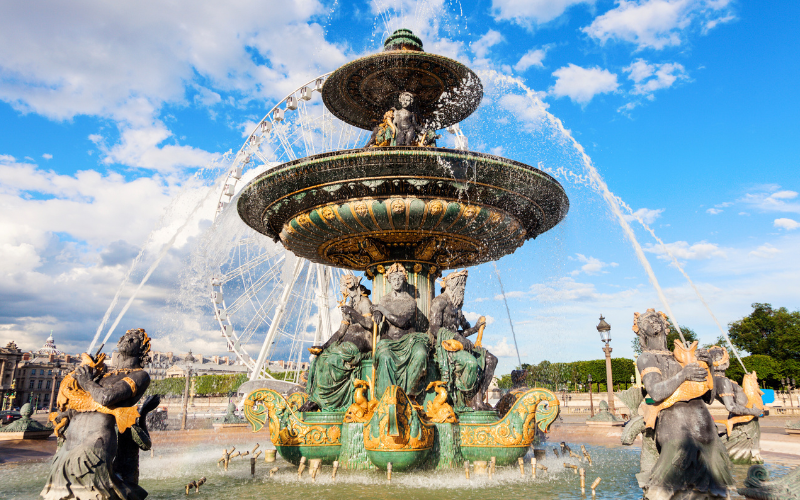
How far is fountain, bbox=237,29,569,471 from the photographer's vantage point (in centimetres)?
594

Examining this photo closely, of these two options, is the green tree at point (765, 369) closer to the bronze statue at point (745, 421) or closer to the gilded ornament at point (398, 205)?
the bronze statue at point (745, 421)

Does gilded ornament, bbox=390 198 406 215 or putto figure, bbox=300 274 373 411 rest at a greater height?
gilded ornament, bbox=390 198 406 215

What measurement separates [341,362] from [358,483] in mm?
1712

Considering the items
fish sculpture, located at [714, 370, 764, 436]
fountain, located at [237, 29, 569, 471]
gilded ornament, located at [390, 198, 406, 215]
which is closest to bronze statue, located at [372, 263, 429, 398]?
fountain, located at [237, 29, 569, 471]

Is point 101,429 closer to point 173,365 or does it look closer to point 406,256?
point 406,256

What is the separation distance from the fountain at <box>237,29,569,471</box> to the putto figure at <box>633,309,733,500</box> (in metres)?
2.52

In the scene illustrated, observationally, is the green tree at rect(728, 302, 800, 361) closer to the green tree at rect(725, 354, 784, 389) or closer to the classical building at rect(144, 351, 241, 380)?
the green tree at rect(725, 354, 784, 389)

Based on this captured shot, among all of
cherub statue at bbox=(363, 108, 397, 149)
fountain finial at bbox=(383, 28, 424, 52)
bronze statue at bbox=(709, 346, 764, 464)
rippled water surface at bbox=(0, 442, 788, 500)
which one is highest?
fountain finial at bbox=(383, 28, 424, 52)

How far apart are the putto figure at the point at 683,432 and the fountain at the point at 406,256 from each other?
2.52m

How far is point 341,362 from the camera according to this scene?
6.67 m

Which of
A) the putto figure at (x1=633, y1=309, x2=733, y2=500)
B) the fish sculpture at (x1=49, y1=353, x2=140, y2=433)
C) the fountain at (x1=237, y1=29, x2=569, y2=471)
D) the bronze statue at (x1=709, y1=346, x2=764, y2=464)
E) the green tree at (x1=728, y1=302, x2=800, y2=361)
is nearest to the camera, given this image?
the putto figure at (x1=633, y1=309, x2=733, y2=500)

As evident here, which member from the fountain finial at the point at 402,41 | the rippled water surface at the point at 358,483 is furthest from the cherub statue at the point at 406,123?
the rippled water surface at the point at 358,483

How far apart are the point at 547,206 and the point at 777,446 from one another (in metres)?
4.97

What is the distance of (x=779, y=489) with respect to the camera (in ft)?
10.6
